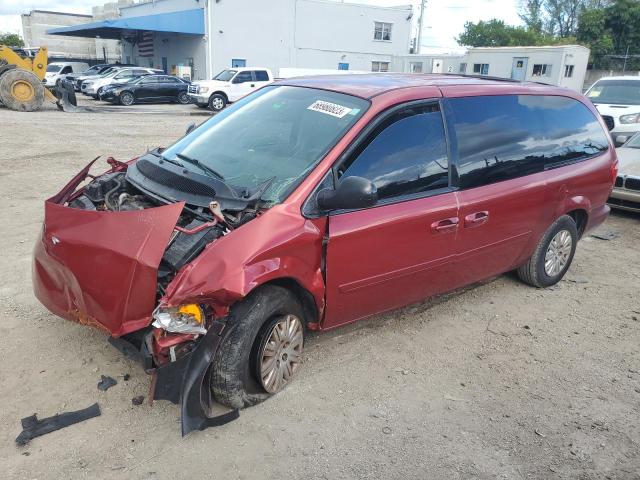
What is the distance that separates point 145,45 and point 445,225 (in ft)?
142

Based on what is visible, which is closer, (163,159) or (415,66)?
(163,159)

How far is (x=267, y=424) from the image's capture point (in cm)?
304

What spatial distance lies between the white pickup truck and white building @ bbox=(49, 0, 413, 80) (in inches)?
456

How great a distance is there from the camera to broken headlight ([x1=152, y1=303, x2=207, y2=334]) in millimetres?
2674

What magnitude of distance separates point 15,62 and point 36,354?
19288 millimetres

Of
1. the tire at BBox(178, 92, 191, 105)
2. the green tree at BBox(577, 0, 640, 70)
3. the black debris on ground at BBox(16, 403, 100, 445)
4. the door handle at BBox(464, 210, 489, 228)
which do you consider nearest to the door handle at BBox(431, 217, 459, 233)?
the door handle at BBox(464, 210, 489, 228)

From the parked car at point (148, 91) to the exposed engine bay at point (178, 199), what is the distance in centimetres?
2102

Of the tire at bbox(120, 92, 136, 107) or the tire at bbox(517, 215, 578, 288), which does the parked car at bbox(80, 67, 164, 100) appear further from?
the tire at bbox(517, 215, 578, 288)

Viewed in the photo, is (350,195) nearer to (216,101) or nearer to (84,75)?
(216,101)

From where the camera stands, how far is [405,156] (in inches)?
139

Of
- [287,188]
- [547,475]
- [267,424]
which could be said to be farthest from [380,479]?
[287,188]

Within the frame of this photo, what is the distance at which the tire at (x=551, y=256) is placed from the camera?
483 cm

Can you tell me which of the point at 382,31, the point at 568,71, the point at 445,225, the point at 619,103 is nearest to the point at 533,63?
the point at 568,71

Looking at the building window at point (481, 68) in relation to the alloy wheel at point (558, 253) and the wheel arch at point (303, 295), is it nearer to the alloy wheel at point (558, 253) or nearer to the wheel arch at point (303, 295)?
the alloy wheel at point (558, 253)
